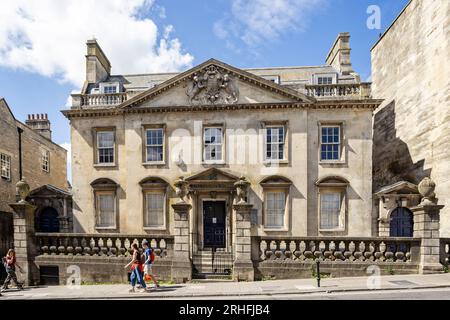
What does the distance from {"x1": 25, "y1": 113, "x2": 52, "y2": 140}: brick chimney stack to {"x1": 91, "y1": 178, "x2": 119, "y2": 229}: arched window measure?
12.1m

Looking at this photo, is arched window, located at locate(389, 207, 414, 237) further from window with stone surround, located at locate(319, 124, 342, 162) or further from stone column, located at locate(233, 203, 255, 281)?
stone column, located at locate(233, 203, 255, 281)

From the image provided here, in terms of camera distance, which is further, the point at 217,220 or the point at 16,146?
the point at 16,146

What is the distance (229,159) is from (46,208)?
12247 millimetres

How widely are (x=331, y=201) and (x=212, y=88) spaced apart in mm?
9885

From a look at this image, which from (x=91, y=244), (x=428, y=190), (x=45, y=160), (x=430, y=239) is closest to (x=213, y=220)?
(x=91, y=244)

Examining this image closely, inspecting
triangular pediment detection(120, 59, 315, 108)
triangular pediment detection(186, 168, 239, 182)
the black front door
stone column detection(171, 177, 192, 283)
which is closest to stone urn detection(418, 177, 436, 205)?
triangular pediment detection(120, 59, 315, 108)

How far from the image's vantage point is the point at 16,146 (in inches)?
785

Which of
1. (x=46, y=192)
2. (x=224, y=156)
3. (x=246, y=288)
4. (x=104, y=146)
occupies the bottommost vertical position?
(x=246, y=288)

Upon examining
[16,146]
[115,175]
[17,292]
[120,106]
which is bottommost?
[17,292]

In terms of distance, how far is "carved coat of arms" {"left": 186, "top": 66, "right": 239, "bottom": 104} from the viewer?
1656 cm

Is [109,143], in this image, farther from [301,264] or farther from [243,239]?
[301,264]

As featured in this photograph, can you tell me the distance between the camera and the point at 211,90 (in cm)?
1659

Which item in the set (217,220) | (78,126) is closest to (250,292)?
(217,220)

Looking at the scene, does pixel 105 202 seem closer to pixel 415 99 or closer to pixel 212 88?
pixel 212 88
